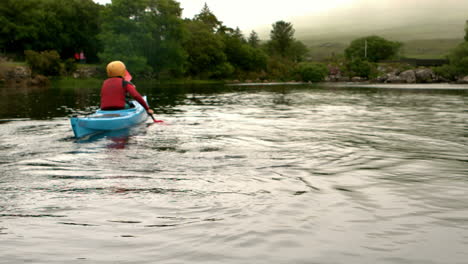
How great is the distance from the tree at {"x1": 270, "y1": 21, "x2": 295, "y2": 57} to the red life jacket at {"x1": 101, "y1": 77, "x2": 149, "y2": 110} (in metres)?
103

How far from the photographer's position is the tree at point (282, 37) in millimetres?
112062

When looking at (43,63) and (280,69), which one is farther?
(280,69)

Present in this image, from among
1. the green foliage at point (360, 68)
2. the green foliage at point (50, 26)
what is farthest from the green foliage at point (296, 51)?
the green foliage at point (50, 26)

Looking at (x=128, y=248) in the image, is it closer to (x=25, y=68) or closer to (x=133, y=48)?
(x=25, y=68)

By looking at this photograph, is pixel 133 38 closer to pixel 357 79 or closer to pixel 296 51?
pixel 357 79

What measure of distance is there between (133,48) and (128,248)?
66.5 meters

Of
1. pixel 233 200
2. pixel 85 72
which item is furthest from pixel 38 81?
pixel 233 200

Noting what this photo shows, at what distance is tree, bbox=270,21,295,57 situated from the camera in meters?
112

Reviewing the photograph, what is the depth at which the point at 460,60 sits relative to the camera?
73.4m

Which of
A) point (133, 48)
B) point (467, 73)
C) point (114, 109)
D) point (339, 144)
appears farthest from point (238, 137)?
point (467, 73)

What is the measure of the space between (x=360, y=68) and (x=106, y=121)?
88.3 metres

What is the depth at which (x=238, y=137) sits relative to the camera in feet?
36.7

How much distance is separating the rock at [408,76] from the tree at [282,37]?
1540 inches

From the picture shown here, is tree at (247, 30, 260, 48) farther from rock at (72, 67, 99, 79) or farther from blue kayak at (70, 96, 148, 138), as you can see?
blue kayak at (70, 96, 148, 138)
